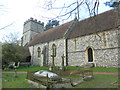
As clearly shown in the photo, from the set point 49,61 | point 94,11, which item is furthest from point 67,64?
point 94,11

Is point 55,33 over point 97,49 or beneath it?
over

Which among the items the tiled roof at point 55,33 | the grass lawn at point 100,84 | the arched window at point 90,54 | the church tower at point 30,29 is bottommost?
the grass lawn at point 100,84

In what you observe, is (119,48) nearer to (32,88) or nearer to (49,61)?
(32,88)

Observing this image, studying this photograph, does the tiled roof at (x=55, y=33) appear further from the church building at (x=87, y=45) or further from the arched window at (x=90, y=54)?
the arched window at (x=90, y=54)

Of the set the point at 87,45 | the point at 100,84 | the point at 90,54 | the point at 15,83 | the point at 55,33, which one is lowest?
the point at 15,83

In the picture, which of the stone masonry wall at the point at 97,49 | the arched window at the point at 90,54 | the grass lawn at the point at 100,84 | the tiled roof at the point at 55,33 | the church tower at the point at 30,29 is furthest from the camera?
the church tower at the point at 30,29

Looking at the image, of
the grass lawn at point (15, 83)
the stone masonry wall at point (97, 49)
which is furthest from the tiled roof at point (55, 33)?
the grass lawn at point (15, 83)

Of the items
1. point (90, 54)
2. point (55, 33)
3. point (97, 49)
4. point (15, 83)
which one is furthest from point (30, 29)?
point (15, 83)

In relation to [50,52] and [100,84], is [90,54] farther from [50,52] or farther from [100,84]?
[100,84]

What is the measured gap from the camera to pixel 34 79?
22.3ft

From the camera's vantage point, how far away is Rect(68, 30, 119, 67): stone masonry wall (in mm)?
12375

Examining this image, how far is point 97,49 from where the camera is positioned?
45.1ft

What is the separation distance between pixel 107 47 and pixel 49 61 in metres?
11.2

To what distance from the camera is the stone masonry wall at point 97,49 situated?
12375 mm
